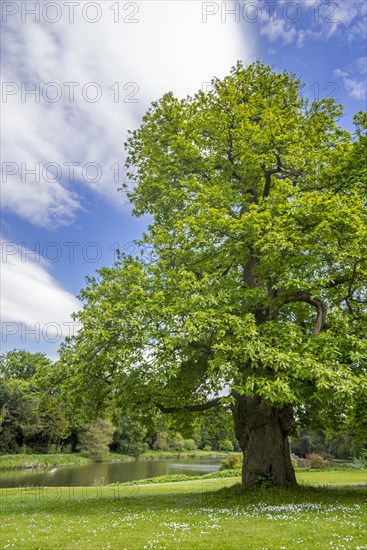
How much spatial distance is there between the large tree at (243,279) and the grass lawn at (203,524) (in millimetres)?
2557

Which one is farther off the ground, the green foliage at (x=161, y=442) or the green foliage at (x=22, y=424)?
the green foliage at (x=22, y=424)

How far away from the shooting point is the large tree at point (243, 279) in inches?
449

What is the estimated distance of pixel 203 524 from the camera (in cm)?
968

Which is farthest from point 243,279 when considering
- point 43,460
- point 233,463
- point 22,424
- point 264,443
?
point 22,424

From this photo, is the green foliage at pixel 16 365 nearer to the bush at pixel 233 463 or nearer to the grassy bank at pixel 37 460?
the grassy bank at pixel 37 460

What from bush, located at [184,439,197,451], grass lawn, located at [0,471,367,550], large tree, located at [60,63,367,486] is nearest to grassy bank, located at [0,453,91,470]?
bush, located at [184,439,197,451]

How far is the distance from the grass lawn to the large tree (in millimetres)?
2557

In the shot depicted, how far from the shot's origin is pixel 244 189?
17172 millimetres

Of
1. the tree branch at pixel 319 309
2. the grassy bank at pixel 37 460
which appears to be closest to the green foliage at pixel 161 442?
the grassy bank at pixel 37 460

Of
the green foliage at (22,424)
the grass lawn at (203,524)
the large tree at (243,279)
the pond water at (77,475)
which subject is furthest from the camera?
the green foliage at (22,424)

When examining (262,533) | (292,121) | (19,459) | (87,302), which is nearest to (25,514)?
(87,302)

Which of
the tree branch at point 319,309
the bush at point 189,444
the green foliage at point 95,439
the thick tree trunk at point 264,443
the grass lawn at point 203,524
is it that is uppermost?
the tree branch at point 319,309

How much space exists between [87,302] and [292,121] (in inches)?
402

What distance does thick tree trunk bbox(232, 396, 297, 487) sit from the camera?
14562 mm
